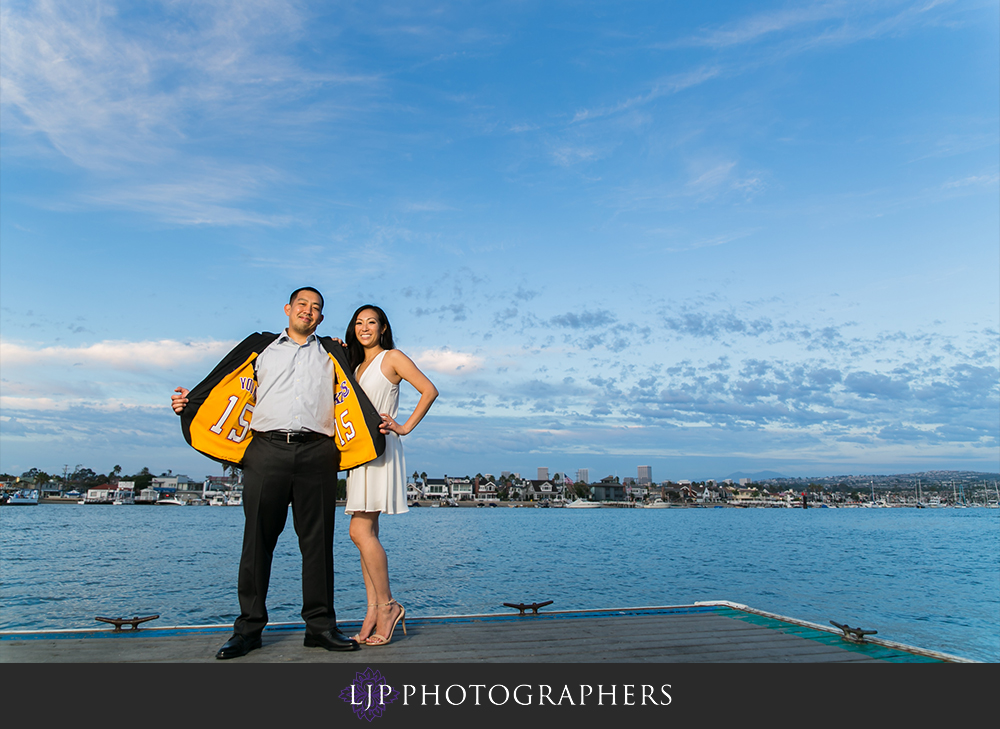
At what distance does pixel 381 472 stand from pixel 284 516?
0.76 metres

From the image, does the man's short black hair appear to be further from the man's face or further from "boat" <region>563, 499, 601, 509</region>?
"boat" <region>563, 499, 601, 509</region>

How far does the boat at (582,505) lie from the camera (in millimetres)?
164550

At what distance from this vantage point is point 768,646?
4.30m

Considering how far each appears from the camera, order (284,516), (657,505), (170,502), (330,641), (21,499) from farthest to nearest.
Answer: (657,505) → (170,502) → (21,499) → (284,516) → (330,641)

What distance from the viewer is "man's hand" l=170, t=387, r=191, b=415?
13.6 feet

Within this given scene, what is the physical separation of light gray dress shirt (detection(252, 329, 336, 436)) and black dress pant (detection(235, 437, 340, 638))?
0.48 feet

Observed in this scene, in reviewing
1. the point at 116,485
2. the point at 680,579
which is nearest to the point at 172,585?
the point at 680,579

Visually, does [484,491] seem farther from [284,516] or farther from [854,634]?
[284,516]

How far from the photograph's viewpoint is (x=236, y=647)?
376 centimetres

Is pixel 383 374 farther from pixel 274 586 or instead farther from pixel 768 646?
pixel 274 586

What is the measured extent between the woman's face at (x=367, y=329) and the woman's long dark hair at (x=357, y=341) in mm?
31

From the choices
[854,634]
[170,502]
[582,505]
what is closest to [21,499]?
[170,502]

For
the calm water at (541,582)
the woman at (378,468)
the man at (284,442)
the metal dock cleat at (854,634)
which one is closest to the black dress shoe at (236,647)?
the man at (284,442)
